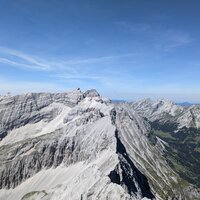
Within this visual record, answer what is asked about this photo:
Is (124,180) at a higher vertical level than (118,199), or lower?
lower

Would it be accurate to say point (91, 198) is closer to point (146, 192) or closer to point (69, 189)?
point (69, 189)

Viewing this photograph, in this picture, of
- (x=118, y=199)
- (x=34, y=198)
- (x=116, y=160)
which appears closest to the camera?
(x=118, y=199)

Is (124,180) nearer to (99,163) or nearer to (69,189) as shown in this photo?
(99,163)

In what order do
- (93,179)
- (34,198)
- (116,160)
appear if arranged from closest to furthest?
(93,179) < (34,198) < (116,160)

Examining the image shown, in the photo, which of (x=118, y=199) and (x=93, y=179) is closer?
(x=118, y=199)

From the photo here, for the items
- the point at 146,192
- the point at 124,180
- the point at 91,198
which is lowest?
the point at 146,192

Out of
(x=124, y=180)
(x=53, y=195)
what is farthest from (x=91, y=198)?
(x=124, y=180)

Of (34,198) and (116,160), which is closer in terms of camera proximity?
(34,198)

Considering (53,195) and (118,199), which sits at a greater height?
(118,199)

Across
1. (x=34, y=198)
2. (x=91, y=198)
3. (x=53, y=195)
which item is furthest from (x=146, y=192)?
(x=91, y=198)
